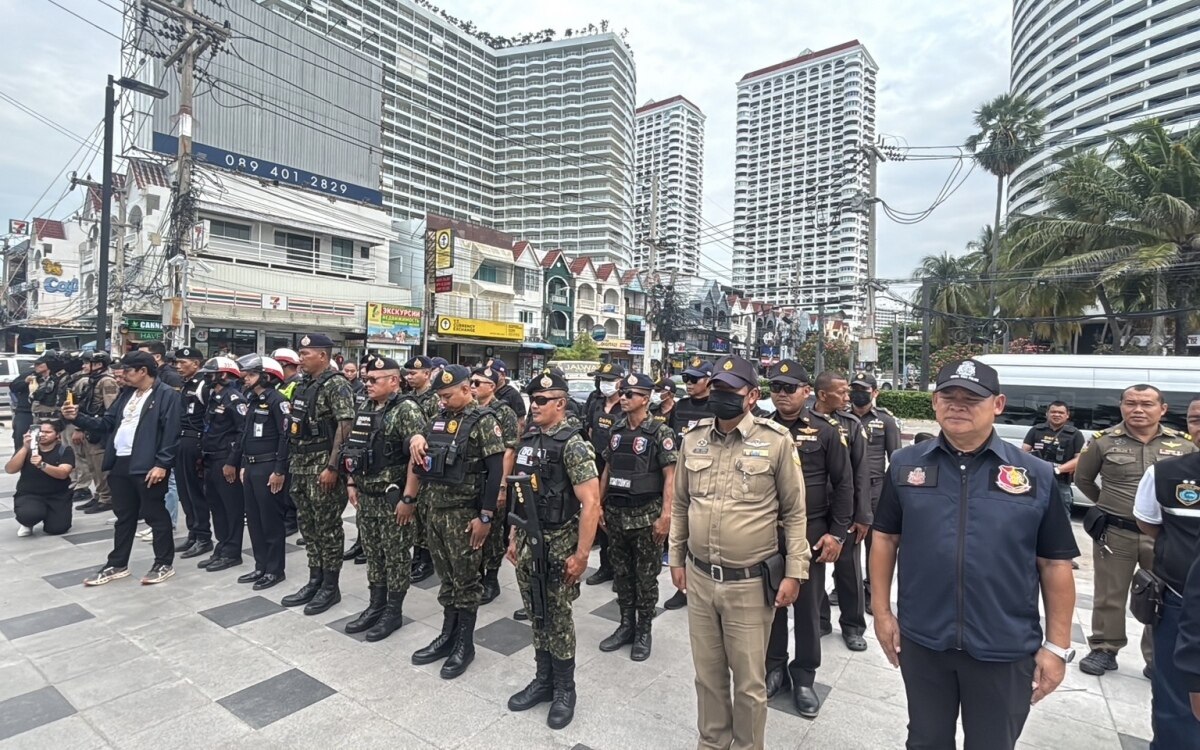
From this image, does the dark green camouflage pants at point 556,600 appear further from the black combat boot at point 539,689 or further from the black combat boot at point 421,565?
the black combat boot at point 421,565

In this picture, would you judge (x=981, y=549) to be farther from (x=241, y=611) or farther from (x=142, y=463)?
(x=142, y=463)

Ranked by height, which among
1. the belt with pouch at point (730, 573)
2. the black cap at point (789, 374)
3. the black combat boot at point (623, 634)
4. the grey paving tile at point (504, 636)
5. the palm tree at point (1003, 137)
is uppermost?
the palm tree at point (1003, 137)

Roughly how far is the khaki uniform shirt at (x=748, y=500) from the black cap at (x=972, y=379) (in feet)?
2.38

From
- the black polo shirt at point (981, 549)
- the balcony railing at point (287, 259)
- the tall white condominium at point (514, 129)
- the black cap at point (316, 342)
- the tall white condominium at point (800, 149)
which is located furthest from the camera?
the tall white condominium at point (514, 129)

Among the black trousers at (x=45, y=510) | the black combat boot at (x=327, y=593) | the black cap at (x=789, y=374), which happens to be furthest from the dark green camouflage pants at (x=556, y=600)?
the black trousers at (x=45, y=510)

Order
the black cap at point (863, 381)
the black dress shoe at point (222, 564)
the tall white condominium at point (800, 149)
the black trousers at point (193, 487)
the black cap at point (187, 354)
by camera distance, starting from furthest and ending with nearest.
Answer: the tall white condominium at point (800, 149), the black cap at point (187, 354), the black trousers at point (193, 487), the black dress shoe at point (222, 564), the black cap at point (863, 381)

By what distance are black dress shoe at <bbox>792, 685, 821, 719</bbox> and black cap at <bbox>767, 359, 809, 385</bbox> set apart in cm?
177

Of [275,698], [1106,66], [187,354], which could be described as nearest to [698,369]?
[275,698]

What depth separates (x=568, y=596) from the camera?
3162 mm

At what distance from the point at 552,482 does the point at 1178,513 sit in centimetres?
278

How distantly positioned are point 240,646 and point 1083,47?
81.7 metres

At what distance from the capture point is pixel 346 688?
3301 mm

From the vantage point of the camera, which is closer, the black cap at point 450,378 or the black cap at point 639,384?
the black cap at point 450,378

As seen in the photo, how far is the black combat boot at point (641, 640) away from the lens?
12.3 ft
